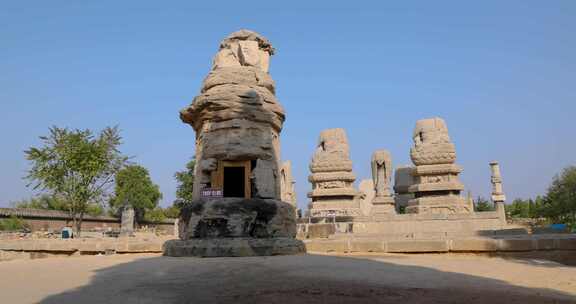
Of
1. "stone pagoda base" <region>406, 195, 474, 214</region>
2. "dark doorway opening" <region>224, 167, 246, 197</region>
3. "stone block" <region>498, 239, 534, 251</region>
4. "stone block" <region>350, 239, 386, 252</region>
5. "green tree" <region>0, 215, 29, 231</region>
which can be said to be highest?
"dark doorway opening" <region>224, 167, 246, 197</region>

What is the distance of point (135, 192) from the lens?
50562 mm

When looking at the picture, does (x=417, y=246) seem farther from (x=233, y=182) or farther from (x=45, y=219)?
(x=45, y=219)

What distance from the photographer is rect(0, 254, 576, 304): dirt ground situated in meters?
3.89

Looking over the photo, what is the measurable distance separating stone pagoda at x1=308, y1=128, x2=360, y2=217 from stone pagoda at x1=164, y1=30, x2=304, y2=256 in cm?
972

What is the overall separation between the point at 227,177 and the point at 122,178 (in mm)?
45439

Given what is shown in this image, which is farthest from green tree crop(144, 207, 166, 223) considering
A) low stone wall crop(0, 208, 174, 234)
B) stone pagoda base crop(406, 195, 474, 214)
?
stone pagoda base crop(406, 195, 474, 214)

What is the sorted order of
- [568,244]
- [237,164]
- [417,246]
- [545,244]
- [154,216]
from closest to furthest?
[568,244] → [545,244] → [417,246] → [237,164] → [154,216]

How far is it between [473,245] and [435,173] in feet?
29.8

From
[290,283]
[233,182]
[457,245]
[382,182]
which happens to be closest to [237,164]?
[233,182]

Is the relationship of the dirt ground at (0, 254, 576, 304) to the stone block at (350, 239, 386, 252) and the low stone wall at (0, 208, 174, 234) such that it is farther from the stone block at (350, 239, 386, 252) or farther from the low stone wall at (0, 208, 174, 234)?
the low stone wall at (0, 208, 174, 234)

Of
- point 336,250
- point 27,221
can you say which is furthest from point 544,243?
point 27,221

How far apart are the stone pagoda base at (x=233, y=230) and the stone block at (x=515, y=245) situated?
4.12m

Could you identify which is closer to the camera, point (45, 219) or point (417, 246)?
point (417, 246)

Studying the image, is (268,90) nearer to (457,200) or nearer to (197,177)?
(197,177)
